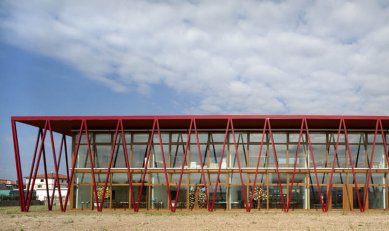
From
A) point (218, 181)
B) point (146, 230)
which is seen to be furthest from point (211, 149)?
point (146, 230)

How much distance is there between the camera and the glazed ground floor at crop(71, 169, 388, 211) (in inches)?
1222

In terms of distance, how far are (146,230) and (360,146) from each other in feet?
61.6

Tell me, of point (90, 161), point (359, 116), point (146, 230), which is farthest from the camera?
point (90, 161)

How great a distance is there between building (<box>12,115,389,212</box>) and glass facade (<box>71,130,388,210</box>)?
0.21ft

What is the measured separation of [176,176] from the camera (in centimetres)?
3161

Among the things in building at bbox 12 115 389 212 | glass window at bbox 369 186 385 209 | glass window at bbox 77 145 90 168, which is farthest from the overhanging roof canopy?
glass window at bbox 369 186 385 209

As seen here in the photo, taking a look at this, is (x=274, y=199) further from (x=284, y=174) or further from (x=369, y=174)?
(x=369, y=174)

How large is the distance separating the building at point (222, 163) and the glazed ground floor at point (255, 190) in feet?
0.21

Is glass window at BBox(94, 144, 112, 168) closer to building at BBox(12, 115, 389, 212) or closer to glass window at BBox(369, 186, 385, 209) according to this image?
building at BBox(12, 115, 389, 212)

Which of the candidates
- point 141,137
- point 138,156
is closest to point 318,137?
point 141,137

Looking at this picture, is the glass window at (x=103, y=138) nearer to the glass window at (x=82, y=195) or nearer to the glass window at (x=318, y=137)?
the glass window at (x=82, y=195)

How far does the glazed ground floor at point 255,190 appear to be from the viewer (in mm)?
31031

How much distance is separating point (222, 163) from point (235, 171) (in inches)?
42.7

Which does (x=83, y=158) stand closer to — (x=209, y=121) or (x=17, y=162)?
(x=17, y=162)
